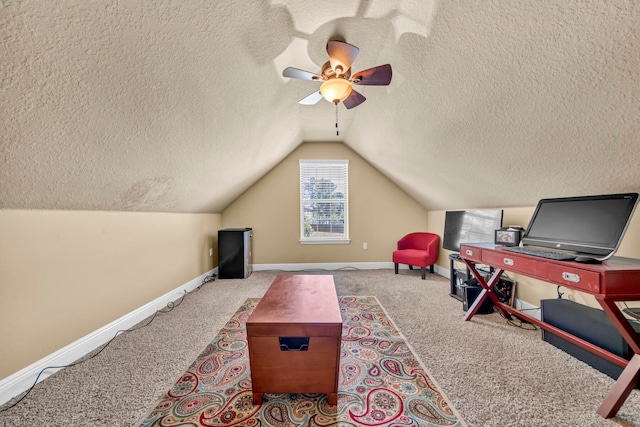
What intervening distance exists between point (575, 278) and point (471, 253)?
999mm

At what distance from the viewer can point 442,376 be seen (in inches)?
65.2

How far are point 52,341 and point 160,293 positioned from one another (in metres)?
1.21

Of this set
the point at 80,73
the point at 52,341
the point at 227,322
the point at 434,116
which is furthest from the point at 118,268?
the point at 434,116

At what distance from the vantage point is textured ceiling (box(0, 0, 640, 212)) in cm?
113

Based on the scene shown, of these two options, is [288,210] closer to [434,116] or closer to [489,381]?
[434,116]

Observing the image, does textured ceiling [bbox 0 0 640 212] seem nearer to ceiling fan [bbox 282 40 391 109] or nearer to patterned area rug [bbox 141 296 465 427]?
ceiling fan [bbox 282 40 391 109]

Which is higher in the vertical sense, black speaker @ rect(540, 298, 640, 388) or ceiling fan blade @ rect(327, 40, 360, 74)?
ceiling fan blade @ rect(327, 40, 360, 74)

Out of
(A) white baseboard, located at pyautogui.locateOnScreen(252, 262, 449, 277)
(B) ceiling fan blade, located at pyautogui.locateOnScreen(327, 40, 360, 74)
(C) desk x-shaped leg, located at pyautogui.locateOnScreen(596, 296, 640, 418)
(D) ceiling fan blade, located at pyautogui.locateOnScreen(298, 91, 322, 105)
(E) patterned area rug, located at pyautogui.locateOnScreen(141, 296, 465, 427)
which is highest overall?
(B) ceiling fan blade, located at pyautogui.locateOnScreen(327, 40, 360, 74)

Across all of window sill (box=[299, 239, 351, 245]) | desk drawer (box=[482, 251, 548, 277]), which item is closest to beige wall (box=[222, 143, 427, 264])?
window sill (box=[299, 239, 351, 245])

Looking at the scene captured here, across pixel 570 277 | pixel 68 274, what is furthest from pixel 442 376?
pixel 68 274

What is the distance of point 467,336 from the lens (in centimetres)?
220

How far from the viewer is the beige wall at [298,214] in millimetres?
4875

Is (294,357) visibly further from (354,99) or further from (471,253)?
(354,99)

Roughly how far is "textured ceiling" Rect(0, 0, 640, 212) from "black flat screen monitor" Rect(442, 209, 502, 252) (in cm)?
34
